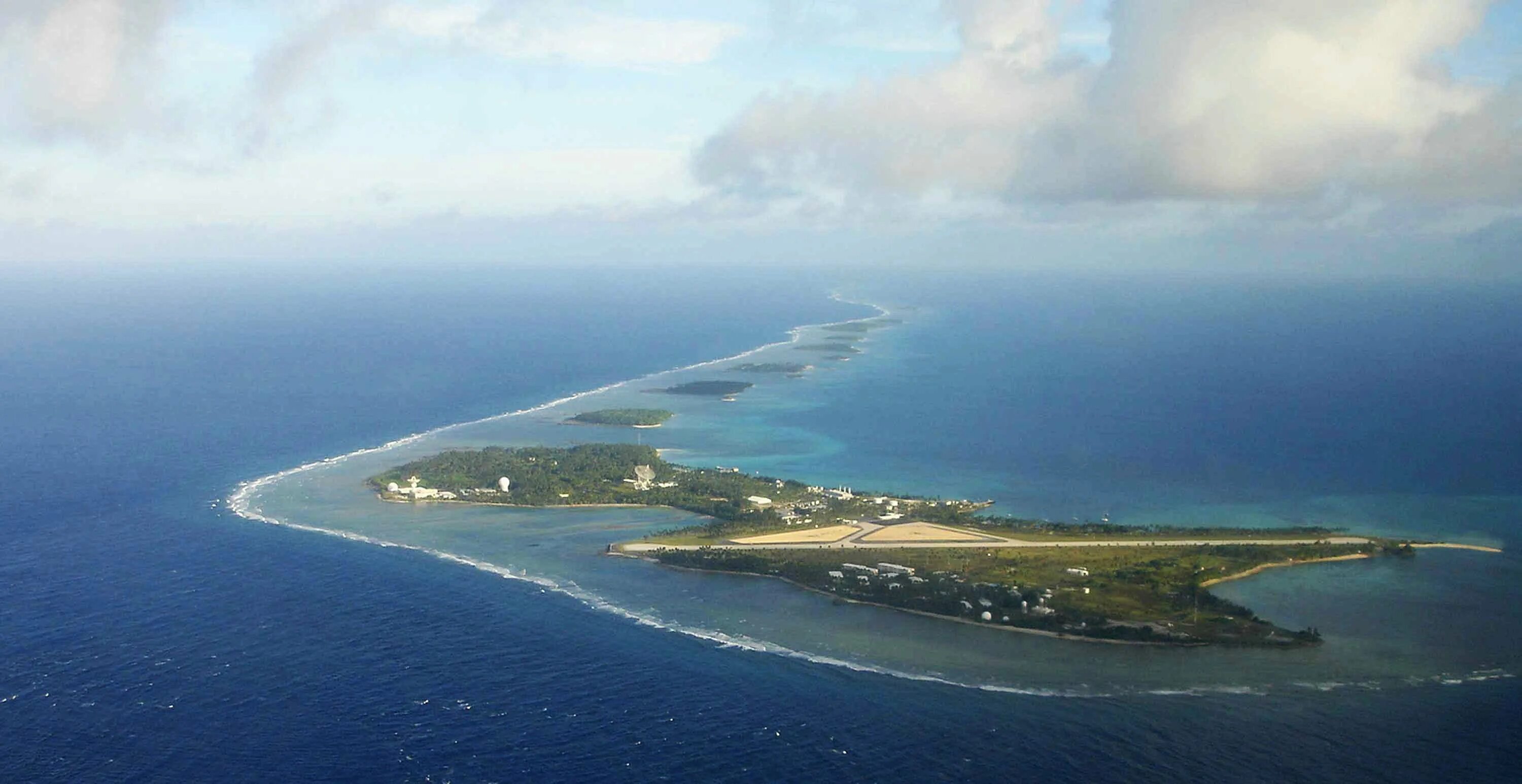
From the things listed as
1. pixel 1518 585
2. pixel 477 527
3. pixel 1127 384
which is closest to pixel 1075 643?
pixel 1518 585

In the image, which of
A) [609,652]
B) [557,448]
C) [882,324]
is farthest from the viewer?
[882,324]

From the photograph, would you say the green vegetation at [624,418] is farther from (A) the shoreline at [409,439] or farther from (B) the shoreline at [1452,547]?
(B) the shoreline at [1452,547]

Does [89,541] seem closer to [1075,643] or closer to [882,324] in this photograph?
[1075,643]

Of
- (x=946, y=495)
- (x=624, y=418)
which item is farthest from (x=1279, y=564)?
(x=624, y=418)

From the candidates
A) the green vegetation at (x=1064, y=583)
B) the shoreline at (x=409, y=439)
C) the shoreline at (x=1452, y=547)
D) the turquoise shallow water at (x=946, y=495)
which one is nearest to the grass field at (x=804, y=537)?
the green vegetation at (x=1064, y=583)

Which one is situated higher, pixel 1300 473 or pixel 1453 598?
pixel 1300 473

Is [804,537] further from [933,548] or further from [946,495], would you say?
[946,495]
